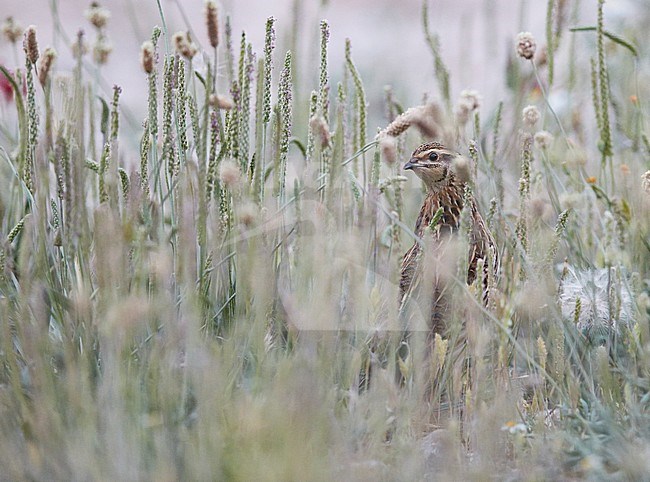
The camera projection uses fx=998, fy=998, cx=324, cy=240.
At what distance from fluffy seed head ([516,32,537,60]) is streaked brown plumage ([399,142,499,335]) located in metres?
0.50

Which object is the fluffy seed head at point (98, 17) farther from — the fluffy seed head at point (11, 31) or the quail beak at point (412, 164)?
the quail beak at point (412, 164)

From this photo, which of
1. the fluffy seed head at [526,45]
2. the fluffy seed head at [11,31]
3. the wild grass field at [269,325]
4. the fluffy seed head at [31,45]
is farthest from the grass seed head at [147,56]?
the fluffy seed head at [526,45]

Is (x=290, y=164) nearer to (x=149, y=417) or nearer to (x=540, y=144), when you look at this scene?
(x=540, y=144)

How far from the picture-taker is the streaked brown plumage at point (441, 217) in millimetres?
2922

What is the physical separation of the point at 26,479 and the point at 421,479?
76 cm

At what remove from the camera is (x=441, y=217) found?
3170 mm

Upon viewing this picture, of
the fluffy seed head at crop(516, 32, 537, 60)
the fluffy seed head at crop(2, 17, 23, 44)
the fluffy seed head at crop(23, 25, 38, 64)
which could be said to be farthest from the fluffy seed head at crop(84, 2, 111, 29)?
the fluffy seed head at crop(516, 32, 537, 60)

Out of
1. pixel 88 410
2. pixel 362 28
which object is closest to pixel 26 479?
pixel 88 410

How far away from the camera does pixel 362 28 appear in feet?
24.8

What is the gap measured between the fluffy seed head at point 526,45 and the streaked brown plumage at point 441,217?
499 mm

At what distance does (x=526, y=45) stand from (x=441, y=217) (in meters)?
0.77

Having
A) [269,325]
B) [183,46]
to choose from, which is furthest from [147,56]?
[269,325]

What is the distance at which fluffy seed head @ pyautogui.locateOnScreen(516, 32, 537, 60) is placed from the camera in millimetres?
2537

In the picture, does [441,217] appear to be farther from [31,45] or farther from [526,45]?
[31,45]
